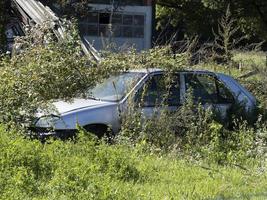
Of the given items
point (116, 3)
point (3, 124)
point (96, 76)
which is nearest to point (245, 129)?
point (96, 76)

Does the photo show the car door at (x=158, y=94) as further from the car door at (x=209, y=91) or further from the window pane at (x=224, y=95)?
the window pane at (x=224, y=95)

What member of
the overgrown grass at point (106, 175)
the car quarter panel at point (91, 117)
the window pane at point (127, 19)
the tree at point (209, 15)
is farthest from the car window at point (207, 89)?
the window pane at point (127, 19)

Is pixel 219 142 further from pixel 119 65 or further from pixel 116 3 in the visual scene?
pixel 116 3

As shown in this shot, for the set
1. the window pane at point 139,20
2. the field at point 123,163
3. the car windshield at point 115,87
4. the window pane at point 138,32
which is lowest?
the window pane at point 138,32

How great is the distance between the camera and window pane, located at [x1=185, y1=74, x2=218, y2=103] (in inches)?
445

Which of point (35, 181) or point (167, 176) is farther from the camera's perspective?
point (167, 176)

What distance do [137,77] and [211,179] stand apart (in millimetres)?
3334

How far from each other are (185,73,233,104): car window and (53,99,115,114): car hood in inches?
66.5

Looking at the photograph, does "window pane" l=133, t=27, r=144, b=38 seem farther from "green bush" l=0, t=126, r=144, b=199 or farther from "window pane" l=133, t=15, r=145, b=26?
"green bush" l=0, t=126, r=144, b=199

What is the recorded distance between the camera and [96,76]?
11367mm

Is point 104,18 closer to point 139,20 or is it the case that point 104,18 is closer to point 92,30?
point 92,30

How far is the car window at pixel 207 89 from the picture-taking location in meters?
11.3

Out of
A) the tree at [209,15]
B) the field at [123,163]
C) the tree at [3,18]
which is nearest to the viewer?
the field at [123,163]

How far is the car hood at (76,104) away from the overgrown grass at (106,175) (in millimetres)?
1120
